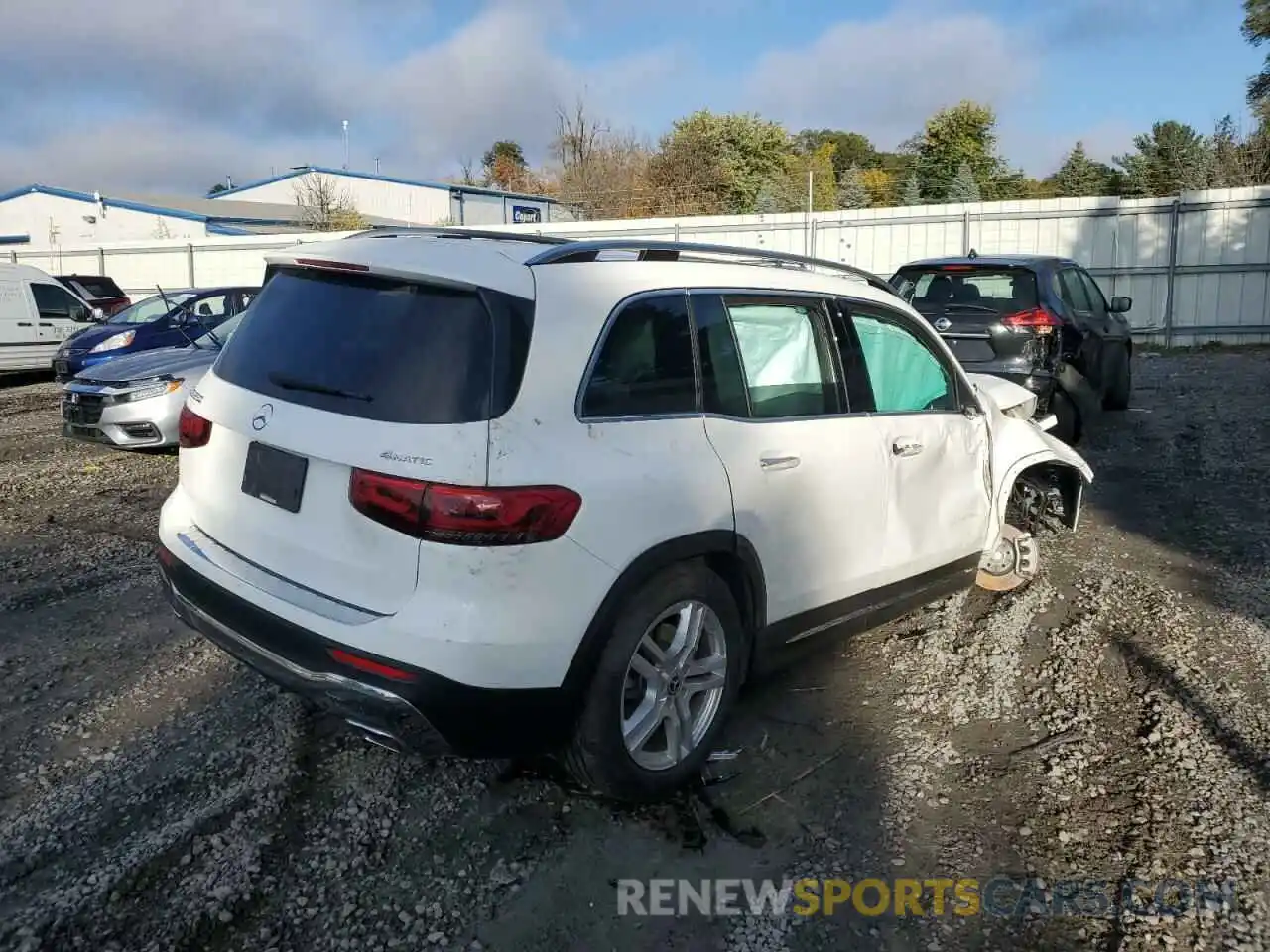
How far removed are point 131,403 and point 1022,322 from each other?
760 cm

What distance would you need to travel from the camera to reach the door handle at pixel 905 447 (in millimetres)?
4051

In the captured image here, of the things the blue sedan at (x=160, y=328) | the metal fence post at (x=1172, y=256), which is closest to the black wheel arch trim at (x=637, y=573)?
the blue sedan at (x=160, y=328)

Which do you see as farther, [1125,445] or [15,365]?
[15,365]

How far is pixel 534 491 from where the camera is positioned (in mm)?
2730

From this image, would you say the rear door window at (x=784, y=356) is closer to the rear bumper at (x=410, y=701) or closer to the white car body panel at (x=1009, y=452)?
the rear bumper at (x=410, y=701)

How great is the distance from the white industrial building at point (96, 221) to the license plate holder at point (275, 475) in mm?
37723

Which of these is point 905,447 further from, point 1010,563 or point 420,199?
point 420,199

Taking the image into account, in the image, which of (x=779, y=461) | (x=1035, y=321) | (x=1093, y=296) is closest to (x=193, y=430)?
(x=779, y=461)

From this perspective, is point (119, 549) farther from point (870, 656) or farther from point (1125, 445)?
point (1125, 445)

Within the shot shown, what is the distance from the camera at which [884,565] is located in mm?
4043

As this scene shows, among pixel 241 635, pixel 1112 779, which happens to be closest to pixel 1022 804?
pixel 1112 779

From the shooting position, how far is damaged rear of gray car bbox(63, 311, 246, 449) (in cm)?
855

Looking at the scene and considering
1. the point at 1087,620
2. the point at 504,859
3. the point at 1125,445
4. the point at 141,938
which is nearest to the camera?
the point at 141,938

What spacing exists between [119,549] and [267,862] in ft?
12.7
